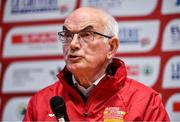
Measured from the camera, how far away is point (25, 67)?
2854 millimetres

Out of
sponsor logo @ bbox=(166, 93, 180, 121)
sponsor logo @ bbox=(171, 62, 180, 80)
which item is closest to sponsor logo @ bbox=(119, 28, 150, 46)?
sponsor logo @ bbox=(171, 62, 180, 80)

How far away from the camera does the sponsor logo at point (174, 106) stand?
258cm

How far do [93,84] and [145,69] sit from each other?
84cm

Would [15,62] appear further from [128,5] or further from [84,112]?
[84,112]

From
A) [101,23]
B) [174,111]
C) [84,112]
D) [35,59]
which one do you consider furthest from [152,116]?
[35,59]

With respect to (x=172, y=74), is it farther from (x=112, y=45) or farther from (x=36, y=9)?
(x=36, y=9)

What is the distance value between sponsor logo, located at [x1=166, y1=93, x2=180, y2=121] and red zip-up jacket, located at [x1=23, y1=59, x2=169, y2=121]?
76 cm

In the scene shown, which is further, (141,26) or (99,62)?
(141,26)

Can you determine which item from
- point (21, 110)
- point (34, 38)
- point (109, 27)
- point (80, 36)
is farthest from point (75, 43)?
point (21, 110)

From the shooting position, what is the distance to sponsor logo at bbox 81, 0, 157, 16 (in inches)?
105

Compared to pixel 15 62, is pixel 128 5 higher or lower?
higher

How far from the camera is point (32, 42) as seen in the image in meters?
2.84

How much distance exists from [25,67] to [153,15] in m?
0.87

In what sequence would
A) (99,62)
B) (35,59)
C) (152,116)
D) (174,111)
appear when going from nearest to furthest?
(152,116) < (99,62) < (174,111) < (35,59)
